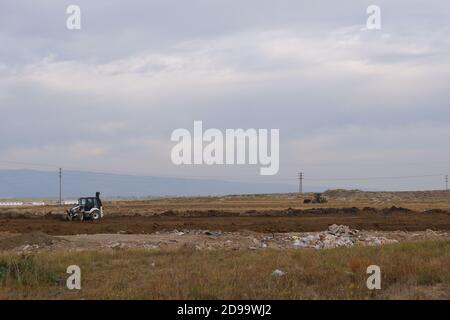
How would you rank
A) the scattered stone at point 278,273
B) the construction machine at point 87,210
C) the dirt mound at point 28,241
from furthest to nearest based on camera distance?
the construction machine at point 87,210, the dirt mound at point 28,241, the scattered stone at point 278,273

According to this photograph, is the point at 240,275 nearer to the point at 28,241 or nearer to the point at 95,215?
the point at 28,241

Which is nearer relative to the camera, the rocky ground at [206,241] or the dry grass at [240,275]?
the dry grass at [240,275]

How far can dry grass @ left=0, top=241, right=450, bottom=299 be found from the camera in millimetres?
11297

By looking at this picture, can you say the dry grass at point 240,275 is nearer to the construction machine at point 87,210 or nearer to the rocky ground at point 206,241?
the rocky ground at point 206,241

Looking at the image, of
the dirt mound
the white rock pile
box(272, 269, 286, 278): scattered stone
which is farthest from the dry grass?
the dirt mound

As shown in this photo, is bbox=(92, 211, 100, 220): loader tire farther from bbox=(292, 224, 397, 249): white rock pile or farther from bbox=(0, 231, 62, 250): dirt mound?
bbox=(292, 224, 397, 249): white rock pile

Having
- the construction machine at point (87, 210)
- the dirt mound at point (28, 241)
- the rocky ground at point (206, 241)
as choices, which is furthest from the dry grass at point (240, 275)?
the construction machine at point (87, 210)

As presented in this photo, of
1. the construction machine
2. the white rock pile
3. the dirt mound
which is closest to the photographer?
the white rock pile

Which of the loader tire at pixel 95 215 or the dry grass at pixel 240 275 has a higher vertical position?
the dry grass at pixel 240 275

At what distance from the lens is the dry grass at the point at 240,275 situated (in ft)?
37.1
